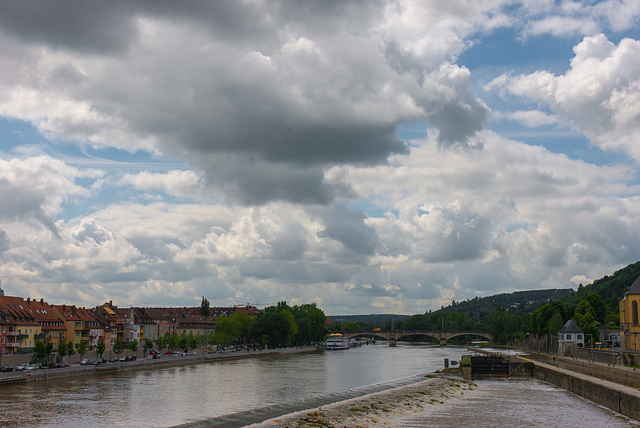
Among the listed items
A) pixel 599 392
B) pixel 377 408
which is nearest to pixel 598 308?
pixel 599 392

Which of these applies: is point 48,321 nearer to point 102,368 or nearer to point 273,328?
point 102,368

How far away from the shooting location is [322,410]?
158 ft

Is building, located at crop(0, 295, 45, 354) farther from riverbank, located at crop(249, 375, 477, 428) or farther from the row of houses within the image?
riverbank, located at crop(249, 375, 477, 428)

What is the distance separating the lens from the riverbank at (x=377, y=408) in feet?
140

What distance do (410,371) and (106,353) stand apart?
72.9 m

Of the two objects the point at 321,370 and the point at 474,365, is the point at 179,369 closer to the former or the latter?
the point at 321,370

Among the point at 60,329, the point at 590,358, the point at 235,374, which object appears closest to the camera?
the point at 590,358

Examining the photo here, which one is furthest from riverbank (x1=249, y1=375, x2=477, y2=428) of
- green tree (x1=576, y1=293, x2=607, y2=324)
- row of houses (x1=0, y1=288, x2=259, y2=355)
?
green tree (x1=576, y1=293, x2=607, y2=324)

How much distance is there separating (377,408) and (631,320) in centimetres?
5682

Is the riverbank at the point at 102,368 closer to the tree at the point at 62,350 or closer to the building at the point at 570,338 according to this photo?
the tree at the point at 62,350

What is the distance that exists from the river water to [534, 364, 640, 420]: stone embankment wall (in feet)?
2.84

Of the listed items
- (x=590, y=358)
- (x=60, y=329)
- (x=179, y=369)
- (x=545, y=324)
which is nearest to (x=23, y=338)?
(x=60, y=329)

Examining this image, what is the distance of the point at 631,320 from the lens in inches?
3509

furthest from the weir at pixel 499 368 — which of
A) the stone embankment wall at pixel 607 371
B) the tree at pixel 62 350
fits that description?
the tree at pixel 62 350
